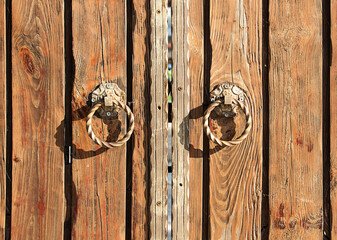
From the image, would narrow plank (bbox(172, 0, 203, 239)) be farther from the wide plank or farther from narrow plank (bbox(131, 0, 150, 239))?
the wide plank

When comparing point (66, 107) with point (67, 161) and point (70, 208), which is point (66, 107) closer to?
A: point (67, 161)

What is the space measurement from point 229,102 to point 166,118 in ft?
0.81

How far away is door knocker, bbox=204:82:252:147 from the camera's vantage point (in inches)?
44.8

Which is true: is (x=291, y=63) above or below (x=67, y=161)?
above

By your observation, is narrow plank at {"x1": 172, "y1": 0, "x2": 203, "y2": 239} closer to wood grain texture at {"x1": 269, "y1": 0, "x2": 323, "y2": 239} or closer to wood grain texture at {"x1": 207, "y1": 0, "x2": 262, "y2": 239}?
wood grain texture at {"x1": 207, "y1": 0, "x2": 262, "y2": 239}

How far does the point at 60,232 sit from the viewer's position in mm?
1205

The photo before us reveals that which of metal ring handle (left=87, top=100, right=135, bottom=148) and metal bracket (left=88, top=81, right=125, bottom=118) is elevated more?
metal bracket (left=88, top=81, right=125, bottom=118)

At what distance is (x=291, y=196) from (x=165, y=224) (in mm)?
508

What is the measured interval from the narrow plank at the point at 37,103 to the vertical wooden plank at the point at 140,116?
0.28m

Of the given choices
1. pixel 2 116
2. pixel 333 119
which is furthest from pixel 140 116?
pixel 333 119

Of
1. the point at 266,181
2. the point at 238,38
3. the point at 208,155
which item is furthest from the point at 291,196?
the point at 238,38

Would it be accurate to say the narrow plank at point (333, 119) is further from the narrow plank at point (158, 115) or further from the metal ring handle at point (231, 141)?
the narrow plank at point (158, 115)

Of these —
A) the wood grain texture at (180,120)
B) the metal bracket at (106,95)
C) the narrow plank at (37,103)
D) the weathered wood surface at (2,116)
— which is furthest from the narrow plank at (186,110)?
the weathered wood surface at (2,116)

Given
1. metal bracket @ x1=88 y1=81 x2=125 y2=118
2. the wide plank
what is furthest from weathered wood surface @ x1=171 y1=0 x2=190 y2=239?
the wide plank
